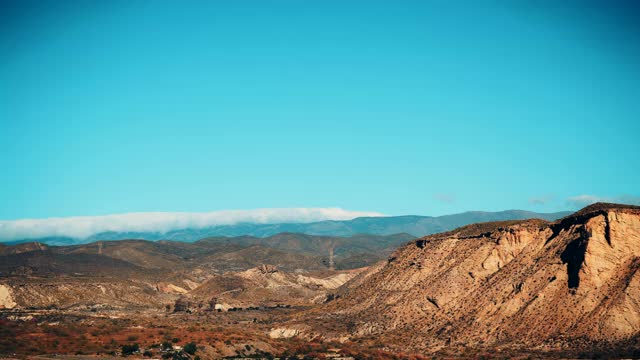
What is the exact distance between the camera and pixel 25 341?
105m

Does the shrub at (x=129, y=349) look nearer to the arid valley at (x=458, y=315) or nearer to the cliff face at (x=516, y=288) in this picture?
the arid valley at (x=458, y=315)

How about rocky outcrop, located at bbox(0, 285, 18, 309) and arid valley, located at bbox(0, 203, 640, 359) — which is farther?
rocky outcrop, located at bbox(0, 285, 18, 309)

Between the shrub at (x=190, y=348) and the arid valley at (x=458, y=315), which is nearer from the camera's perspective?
the shrub at (x=190, y=348)

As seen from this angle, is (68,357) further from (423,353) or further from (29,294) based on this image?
(29,294)

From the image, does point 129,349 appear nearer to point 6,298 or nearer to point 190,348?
point 190,348

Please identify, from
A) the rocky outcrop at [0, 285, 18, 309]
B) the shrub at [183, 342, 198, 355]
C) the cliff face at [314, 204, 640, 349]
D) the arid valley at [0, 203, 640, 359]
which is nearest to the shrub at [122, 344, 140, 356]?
the arid valley at [0, 203, 640, 359]

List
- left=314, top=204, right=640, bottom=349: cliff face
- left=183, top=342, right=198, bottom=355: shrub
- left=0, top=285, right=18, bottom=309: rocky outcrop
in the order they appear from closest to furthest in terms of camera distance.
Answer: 1. left=183, top=342, right=198, bottom=355: shrub
2. left=314, top=204, right=640, bottom=349: cliff face
3. left=0, top=285, right=18, bottom=309: rocky outcrop

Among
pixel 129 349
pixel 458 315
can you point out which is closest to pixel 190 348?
pixel 129 349

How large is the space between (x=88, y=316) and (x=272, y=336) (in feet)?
111

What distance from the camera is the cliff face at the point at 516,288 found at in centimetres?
10456

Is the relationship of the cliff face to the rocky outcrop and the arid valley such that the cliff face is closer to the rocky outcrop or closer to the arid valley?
the arid valley

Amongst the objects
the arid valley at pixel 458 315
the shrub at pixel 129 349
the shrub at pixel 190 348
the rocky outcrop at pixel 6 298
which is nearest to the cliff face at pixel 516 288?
the arid valley at pixel 458 315

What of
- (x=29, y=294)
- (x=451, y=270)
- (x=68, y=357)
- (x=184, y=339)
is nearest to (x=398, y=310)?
(x=451, y=270)

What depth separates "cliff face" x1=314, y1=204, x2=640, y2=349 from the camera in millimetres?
104562
